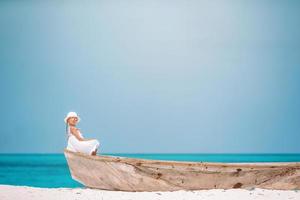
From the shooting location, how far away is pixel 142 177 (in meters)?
5.92

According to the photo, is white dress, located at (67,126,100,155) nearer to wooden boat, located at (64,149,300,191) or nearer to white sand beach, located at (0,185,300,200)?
wooden boat, located at (64,149,300,191)

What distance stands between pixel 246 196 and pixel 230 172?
0.67 meters

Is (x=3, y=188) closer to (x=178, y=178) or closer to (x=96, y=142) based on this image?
(x=96, y=142)

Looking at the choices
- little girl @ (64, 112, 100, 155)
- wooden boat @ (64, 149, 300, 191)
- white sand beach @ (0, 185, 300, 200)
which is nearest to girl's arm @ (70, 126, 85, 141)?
little girl @ (64, 112, 100, 155)

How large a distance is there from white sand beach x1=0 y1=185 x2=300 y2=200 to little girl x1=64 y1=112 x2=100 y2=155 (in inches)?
19.1

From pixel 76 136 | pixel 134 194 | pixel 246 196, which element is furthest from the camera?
pixel 76 136

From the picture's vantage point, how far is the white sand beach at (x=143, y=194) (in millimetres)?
5133

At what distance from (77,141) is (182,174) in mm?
1306

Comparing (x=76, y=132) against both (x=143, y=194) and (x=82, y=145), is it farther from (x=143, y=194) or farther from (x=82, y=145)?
(x=143, y=194)

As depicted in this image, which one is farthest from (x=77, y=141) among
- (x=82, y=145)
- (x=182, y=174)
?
(x=182, y=174)

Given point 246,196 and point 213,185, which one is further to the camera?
point 213,185

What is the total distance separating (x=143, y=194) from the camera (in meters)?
5.56

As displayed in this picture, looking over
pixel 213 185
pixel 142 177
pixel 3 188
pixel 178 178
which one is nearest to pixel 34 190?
pixel 3 188

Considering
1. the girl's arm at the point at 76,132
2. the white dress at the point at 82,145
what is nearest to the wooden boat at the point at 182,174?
the white dress at the point at 82,145
